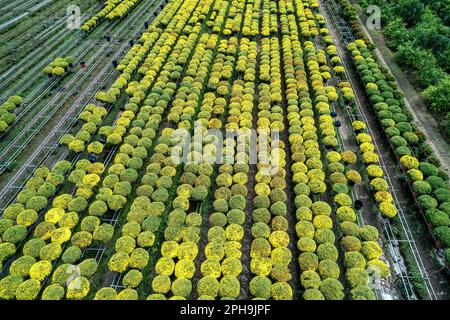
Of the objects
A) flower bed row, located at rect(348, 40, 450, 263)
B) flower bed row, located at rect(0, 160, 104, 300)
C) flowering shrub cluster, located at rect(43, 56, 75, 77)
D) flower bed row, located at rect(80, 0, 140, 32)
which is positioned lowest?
flower bed row, located at rect(0, 160, 104, 300)

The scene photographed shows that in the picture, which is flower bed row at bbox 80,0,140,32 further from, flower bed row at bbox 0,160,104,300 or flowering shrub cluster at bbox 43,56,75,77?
flower bed row at bbox 0,160,104,300

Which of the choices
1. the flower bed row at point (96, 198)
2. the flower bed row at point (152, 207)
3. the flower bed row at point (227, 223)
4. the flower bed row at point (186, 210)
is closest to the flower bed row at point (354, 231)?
the flower bed row at point (227, 223)

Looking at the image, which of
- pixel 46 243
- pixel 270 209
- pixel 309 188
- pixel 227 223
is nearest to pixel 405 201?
pixel 309 188

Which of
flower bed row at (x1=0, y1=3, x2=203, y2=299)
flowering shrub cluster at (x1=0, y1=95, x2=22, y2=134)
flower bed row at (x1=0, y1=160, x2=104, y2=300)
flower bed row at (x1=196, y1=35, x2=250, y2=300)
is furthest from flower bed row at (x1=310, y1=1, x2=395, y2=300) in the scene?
flowering shrub cluster at (x1=0, y1=95, x2=22, y2=134)

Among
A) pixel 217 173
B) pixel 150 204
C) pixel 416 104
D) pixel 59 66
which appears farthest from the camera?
pixel 59 66

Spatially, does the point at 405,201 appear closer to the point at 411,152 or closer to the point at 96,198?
the point at 411,152

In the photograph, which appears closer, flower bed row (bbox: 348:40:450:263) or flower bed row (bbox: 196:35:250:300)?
flower bed row (bbox: 196:35:250:300)
